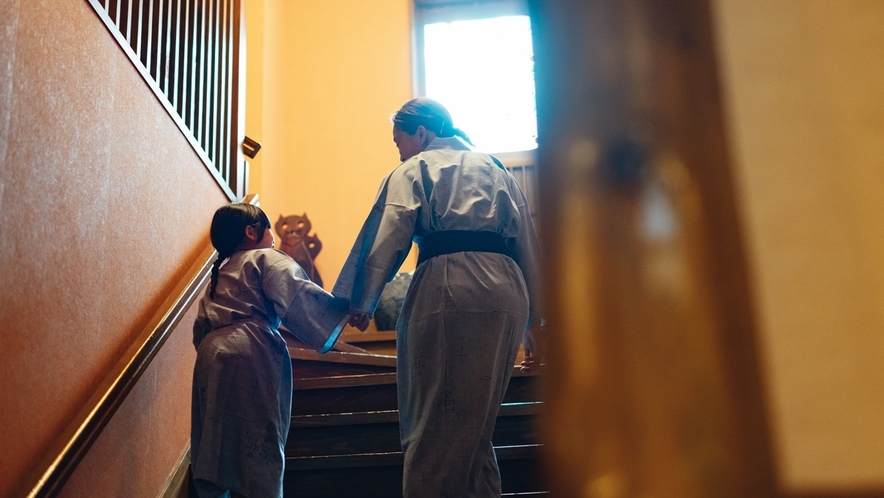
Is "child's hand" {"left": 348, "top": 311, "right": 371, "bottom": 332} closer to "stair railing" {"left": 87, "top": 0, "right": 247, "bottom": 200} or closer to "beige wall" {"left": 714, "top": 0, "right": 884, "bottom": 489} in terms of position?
"stair railing" {"left": 87, "top": 0, "right": 247, "bottom": 200}

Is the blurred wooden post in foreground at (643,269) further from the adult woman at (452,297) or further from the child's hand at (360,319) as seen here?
A: the child's hand at (360,319)

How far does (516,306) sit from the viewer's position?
2350 mm

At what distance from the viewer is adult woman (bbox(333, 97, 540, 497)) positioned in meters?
2.16

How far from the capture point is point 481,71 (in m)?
6.79

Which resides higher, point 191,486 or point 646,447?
point 646,447

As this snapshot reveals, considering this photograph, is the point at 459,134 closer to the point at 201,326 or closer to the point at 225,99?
the point at 201,326

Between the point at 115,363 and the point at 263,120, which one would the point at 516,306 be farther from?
the point at 263,120

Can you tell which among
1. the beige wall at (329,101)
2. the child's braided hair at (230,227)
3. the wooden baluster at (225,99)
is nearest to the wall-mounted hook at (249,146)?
the wooden baluster at (225,99)

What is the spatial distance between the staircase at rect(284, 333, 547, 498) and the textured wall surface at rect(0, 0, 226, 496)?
0.49 m

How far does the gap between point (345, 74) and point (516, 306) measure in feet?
15.0

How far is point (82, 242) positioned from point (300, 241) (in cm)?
371

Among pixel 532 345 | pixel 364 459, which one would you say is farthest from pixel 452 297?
pixel 364 459

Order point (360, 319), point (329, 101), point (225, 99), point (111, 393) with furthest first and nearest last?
point (329, 101), point (225, 99), point (360, 319), point (111, 393)

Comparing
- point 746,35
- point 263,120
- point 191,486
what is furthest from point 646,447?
point 263,120
